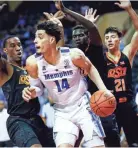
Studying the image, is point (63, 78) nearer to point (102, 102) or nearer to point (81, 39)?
point (102, 102)

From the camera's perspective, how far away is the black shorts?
418cm

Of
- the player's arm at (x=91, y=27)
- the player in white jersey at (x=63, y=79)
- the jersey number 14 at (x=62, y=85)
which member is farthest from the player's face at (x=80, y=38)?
the jersey number 14 at (x=62, y=85)

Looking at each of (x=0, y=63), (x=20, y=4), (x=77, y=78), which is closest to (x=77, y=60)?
(x=77, y=78)

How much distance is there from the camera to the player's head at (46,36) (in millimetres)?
4117

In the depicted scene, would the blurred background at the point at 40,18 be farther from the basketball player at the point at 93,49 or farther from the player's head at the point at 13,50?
the basketball player at the point at 93,49

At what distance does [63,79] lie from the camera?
4.15 meters

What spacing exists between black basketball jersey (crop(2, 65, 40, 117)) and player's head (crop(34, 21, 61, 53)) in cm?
62

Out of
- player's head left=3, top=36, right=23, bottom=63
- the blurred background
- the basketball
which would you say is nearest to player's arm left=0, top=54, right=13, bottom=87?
player's head left=3, top=36, right=23, bottom=63

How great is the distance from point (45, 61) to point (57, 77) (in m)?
0.22

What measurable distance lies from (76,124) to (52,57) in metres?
0.76

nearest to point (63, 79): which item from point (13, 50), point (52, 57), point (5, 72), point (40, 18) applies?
point (52, 57)

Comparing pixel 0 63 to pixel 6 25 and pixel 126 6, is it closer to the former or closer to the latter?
pixel 126 6

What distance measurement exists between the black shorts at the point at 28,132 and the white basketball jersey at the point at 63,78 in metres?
0.48

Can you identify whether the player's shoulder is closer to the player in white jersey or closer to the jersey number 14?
the player in white jersey
